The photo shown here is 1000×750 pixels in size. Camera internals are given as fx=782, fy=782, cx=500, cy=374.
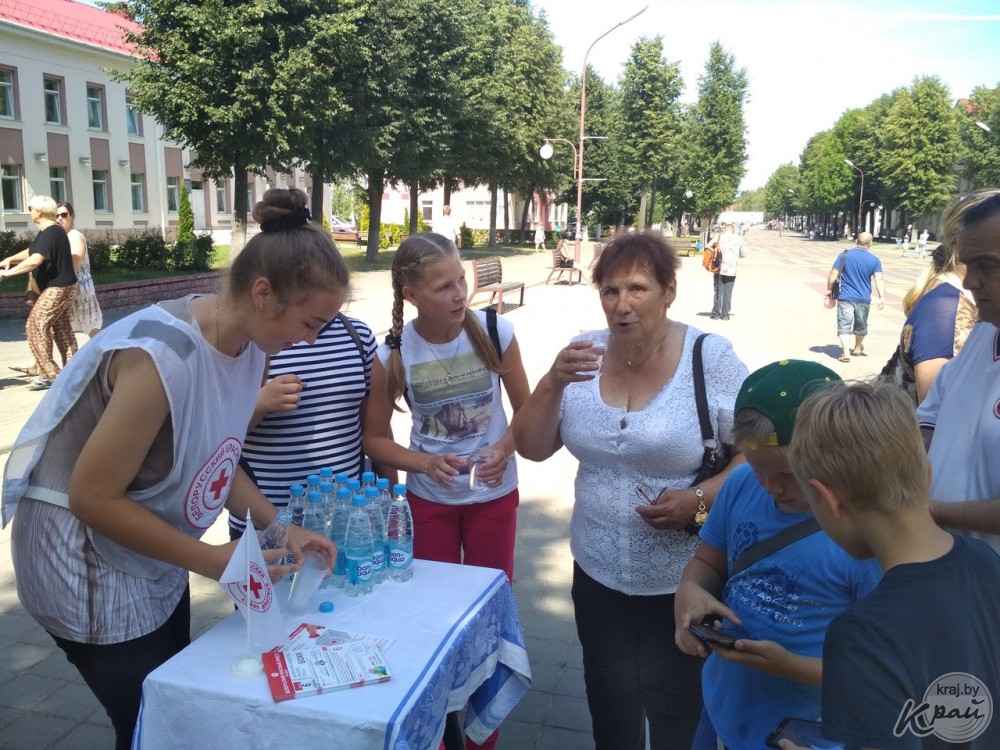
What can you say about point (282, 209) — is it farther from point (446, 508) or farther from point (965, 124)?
point (965, 124)

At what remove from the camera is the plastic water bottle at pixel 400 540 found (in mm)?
2207

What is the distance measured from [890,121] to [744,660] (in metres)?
75.8

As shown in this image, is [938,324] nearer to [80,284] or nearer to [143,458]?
[143,458]

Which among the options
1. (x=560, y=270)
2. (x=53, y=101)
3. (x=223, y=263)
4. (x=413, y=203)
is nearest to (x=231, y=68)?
(x=223, y=263)

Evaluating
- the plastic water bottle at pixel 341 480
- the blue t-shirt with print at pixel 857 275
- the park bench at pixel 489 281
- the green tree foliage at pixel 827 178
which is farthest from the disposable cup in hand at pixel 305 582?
the green tree foliage at pixel 827 178

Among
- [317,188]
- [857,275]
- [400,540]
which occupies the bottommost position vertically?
[400,540]

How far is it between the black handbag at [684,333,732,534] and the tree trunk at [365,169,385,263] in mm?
25684

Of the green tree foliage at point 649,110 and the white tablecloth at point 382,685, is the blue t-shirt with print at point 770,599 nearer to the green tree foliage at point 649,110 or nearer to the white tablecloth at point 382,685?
the white tablecloth at point 382,685

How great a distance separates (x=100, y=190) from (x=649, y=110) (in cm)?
2956

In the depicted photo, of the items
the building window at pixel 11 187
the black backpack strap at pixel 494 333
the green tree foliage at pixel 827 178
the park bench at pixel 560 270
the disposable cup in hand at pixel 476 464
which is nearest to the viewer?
the disposable cup in hand at pixel 476 464

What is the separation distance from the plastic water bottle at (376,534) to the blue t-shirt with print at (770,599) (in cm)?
91

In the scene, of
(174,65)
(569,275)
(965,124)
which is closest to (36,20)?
(174,65)

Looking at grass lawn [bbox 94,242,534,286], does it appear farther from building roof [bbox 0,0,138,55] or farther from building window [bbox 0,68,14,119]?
building roof [bbox 0,0,138,55]

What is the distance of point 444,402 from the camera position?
2.84 m
